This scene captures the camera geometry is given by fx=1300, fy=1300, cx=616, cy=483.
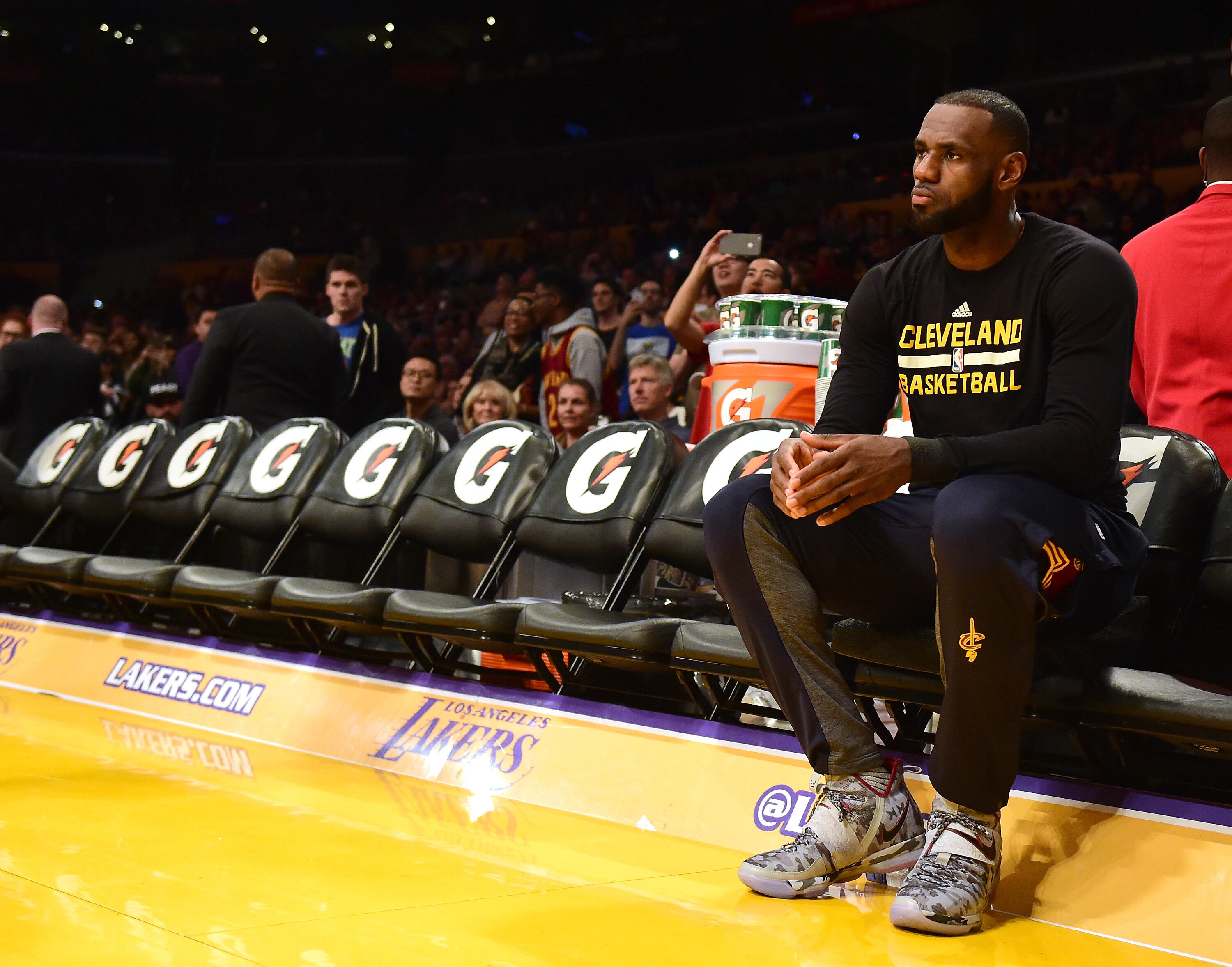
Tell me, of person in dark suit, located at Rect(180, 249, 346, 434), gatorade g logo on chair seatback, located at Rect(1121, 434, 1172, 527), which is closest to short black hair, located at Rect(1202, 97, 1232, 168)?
gatorade g logo on chair seatback, located at Rect(1121, 434, 1172, 527)

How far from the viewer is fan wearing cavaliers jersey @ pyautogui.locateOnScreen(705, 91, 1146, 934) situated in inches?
74.4

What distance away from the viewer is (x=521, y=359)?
20.1 ft

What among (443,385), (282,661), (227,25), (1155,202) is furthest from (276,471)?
(227,25)

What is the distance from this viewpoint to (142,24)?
837 inches

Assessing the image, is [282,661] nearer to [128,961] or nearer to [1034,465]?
[128,961]

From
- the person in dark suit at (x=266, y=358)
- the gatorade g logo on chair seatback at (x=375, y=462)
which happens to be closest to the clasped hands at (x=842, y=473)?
the gatorade g logo on chair seatback at (x=375, y=462)

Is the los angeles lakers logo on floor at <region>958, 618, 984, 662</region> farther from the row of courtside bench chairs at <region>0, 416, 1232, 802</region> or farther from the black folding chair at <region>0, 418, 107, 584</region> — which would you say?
the black folding chair at <region>0, 418, 107, 584</region>

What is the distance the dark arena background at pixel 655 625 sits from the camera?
190 centimetres

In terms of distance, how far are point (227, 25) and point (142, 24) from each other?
1.46 meters

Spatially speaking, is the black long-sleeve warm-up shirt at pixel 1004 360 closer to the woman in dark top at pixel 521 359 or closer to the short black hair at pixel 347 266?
the short black hair at pixel 347 266

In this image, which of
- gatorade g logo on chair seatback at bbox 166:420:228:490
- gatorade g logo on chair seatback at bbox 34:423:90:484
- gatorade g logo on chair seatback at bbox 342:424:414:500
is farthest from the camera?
gatorade g logo on chair seatback at bbox 34:423:90:484

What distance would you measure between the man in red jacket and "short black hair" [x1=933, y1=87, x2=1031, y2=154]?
59 cm

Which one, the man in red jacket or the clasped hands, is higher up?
the man in red jacket

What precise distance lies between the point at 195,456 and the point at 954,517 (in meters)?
3.29
